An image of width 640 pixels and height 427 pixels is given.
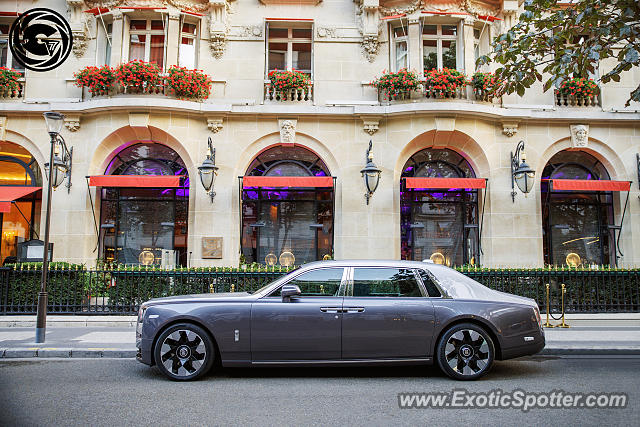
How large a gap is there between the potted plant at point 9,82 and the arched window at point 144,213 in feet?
11.7

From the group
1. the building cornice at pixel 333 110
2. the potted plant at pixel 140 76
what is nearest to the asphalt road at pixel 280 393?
the building cornice at pixel 333 110

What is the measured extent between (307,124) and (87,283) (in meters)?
7.77

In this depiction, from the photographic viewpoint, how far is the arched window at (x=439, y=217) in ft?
50.6

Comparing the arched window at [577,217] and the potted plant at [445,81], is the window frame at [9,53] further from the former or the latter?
the arched window at [577,217]

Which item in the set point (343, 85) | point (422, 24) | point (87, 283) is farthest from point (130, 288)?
point (422, 24)

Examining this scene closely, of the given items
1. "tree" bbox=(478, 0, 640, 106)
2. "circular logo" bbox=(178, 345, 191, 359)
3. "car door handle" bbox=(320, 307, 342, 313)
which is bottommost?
"circular logo" bbox=(178, 345, 191, 359)

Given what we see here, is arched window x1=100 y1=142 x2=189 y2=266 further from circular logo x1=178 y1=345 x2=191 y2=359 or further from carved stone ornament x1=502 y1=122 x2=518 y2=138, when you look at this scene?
carved stone ornament x1=502 y1=122 x2=518 y2=138

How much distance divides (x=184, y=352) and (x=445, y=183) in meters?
9.85

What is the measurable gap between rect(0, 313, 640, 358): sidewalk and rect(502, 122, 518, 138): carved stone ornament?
6093mm

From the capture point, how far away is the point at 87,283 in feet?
39.2

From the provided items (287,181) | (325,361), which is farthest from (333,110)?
(325,361)

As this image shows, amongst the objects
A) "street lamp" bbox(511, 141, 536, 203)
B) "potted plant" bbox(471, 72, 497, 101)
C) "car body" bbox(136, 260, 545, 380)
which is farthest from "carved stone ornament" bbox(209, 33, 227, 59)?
"car body" bbox(136, 260, 545, 380)

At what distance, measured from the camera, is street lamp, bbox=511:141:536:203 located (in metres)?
14.2

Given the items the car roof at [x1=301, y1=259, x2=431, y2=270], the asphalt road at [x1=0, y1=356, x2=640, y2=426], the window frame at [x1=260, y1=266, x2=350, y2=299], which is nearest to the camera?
the asphalt road at [x1=0, y1=356, x2=640, y2=426]
